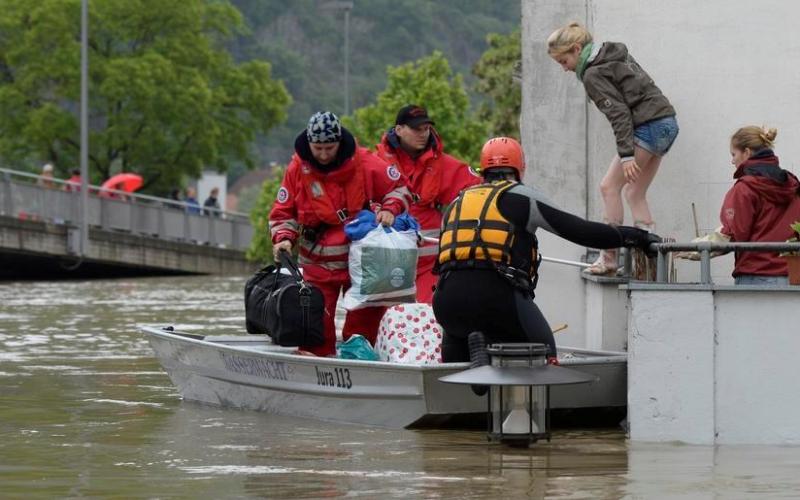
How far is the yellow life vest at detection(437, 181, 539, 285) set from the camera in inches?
441

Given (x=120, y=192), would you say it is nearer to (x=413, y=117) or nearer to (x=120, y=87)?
(x=120, y=87)

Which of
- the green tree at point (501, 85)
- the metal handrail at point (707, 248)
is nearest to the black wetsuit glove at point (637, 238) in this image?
the metal handrail at point (707, 248)

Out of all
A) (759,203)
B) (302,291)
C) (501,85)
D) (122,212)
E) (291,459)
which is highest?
(501,85)

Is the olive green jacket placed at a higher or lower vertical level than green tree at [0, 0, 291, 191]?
lower

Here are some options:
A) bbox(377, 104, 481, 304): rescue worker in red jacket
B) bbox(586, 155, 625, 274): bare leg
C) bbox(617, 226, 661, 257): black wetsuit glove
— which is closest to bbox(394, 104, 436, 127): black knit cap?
bbox(377, 104, 481, 304): rescue worker in red jacket

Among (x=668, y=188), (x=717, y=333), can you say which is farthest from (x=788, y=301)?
(x=668, y=188)

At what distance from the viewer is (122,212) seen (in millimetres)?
50906

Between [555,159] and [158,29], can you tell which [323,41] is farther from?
Answer: [555,159]

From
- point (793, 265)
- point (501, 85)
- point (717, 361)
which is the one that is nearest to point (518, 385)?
point (717, 361)

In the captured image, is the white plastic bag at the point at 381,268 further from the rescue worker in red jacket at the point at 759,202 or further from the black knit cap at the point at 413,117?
the rescue worker in red jacket at the point at 759,202

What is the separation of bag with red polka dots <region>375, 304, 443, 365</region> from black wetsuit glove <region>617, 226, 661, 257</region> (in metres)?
1.78

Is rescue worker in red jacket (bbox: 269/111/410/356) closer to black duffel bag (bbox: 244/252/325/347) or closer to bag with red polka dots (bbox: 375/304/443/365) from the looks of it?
black duffel bag (bbox: 244/252/325/347)

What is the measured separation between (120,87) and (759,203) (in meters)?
50.6

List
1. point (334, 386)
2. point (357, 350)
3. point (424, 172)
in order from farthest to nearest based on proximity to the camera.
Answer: point (424, 172), point (357, 350), point (334, 386)
